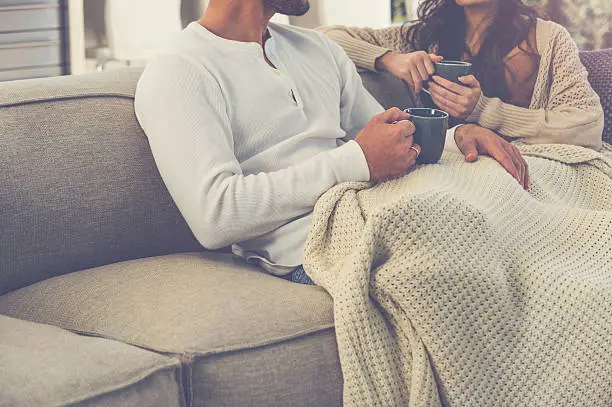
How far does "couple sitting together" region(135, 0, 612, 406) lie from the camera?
4.20 feet

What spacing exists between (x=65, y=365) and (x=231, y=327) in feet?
0.83

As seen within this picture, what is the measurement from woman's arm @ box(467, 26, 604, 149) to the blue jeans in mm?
747

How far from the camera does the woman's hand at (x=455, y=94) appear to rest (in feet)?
6.13

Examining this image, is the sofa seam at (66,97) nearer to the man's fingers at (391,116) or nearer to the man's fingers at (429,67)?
the man's fingers at (391,116)

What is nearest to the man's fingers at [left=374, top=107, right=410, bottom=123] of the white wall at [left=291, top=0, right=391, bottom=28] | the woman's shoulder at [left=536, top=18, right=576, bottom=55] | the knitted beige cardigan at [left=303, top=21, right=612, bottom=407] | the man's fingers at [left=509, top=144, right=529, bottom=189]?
the knitted beige cardigan at [left=303, top=21, right=612, bottom=407]

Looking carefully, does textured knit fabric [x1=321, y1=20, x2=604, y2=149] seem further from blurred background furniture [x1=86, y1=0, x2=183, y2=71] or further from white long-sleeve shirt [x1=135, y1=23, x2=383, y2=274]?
blurred background furniture [x1=86, y1=0, x2=183, y2=71]

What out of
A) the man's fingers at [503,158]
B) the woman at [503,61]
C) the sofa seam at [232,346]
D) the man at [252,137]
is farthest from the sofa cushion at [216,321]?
the woman at [503,61]

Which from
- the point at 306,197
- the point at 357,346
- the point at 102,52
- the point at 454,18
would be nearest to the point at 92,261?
the point at 306,197

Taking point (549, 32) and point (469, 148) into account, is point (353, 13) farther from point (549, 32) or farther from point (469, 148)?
point (469, 148)

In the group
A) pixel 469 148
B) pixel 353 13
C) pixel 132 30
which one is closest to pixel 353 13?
pixel 353 13

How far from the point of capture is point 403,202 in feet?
4.34

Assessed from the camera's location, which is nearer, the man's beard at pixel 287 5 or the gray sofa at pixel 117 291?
the gray sofa at pixel 117 291

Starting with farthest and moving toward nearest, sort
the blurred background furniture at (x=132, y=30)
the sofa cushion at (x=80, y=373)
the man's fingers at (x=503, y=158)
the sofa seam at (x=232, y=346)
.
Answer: the blurred background furniture at (x=132, y=30), the man's fingers at (x=503, y=158), the sofa seam at (x=232, y=346), the sofa cushion at (x=80, y=373)

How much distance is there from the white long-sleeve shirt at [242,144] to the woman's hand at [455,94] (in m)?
0.27
